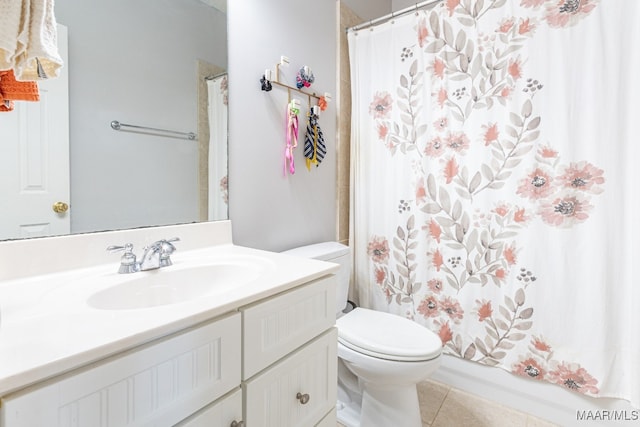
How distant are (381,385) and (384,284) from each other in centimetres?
64

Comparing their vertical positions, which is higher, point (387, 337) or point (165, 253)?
point (165, 253)

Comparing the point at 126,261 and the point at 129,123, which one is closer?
the point at 126,261

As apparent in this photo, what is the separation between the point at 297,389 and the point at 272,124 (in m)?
1.05

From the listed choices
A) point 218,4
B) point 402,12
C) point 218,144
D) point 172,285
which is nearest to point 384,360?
point 172,285

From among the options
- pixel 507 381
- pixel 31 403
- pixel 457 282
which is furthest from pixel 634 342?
pixel 31 403

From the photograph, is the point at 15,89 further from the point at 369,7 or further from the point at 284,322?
the point at 369,7

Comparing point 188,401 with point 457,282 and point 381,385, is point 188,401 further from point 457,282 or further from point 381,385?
point 457,282

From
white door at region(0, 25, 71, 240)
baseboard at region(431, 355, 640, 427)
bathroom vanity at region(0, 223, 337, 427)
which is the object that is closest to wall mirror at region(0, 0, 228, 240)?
white door at region(0, 25, 71, 240)

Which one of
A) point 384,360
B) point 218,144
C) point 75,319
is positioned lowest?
point 384,360

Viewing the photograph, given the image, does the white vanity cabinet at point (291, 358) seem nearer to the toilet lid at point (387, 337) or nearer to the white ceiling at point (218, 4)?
the toilet lid at point (387, 337)

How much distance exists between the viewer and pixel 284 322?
76 centimetres

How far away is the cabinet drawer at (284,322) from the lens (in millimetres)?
677

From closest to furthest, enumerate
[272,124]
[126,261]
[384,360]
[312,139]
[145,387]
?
1. [145,387]
2. [126,261]
3. [384,360]
4. [272,124]
5. [312,139]

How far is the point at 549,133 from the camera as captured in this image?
1.30m
